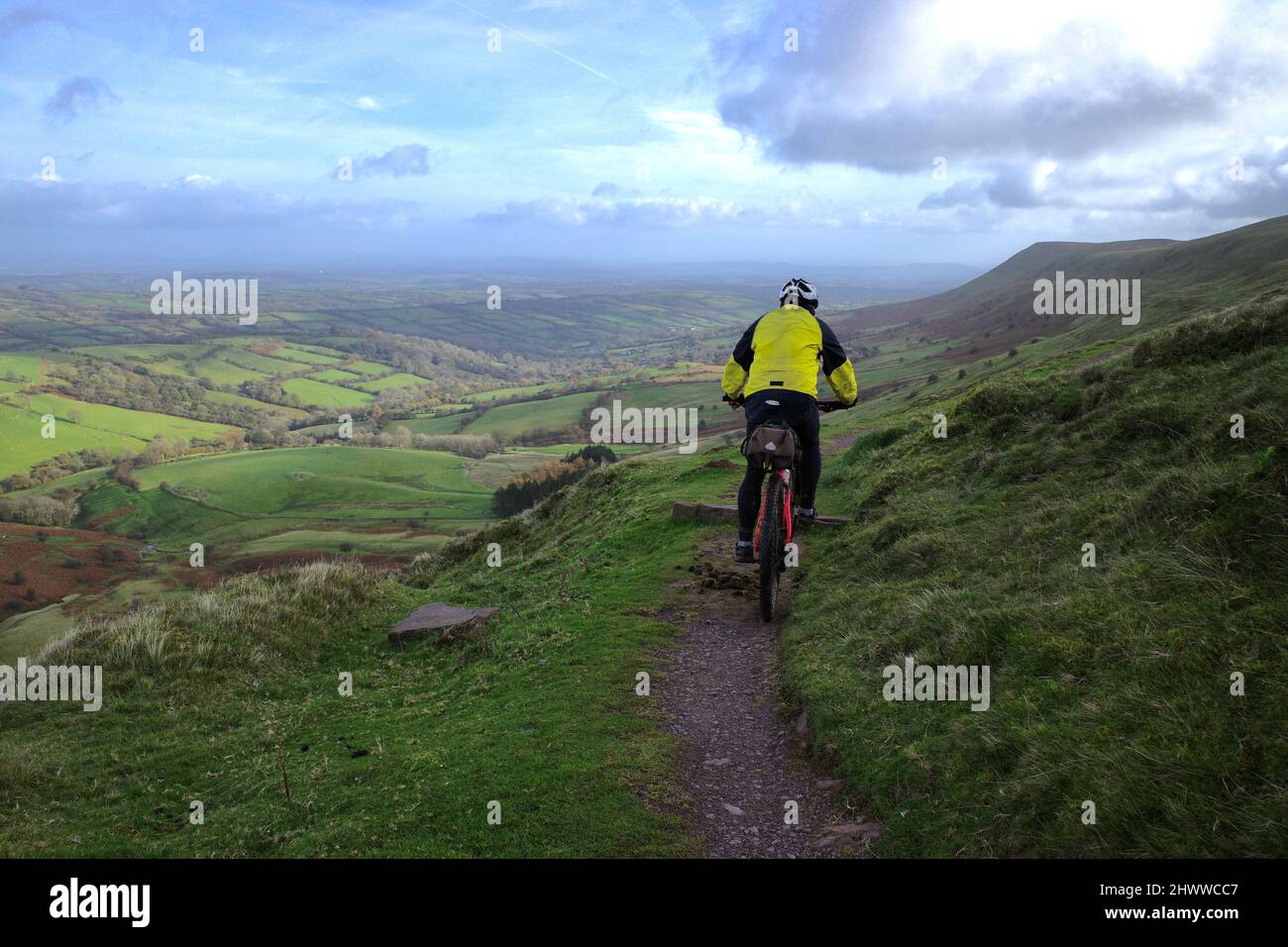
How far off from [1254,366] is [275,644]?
14.4 m

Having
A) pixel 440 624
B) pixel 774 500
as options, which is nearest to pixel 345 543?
pixel 440 624

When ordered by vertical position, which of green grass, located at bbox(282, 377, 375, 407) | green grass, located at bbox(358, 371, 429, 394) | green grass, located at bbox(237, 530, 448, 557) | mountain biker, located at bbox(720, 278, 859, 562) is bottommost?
green grass, located at bbox(237, 530, 448, 557)

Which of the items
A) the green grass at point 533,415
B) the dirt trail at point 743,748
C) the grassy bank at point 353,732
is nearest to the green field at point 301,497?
the green grass at point 533,415

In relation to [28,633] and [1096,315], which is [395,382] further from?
[28,633]

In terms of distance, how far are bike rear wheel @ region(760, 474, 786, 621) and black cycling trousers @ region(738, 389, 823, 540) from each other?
0.86ft

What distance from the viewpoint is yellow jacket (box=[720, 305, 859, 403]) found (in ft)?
31.1

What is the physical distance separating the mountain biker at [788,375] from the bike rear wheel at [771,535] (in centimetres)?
27

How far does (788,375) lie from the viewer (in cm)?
945

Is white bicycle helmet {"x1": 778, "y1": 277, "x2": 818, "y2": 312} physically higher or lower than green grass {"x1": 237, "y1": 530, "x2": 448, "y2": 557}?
higher

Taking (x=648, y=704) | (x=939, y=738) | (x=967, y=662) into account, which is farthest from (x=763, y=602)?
(x=939, y=738)

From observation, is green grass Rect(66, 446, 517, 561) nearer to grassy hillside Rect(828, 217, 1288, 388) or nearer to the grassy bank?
grassy hillside Rect(828, 217, 1288, 388)

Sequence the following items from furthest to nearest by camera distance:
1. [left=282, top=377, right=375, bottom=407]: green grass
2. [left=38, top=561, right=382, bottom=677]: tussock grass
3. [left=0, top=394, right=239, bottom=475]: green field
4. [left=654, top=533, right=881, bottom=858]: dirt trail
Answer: [left=282, top=377, right=375, bottom=407]: green grass
[left=0, top=394, right=239, bottom=475]: green field
[left=38, top=561, right=382, bottom=677]: tussock grass
[left=654, top=533, right=881, bottom=858]: dirt trail

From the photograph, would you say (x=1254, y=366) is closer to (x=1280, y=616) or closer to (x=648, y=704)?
(x=1280, y=616)

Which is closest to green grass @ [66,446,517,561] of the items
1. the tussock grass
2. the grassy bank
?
the tussock grass
